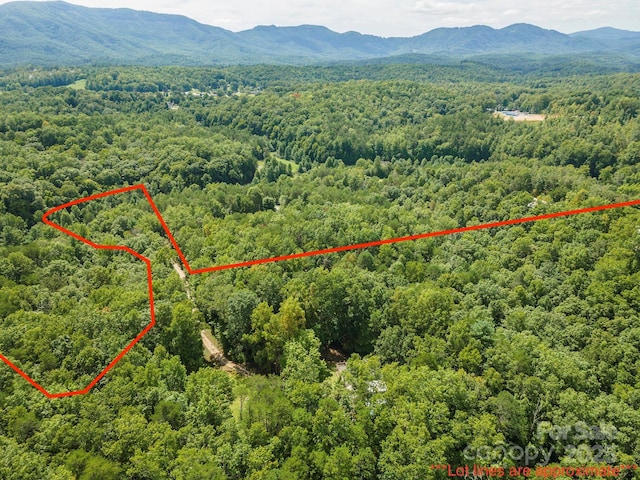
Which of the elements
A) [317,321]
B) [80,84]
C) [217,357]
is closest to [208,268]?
[217,357]

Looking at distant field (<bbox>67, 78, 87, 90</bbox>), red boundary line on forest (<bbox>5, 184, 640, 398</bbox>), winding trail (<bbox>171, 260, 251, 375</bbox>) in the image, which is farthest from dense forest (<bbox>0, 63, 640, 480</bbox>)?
distant field (<bbox>67, 78, 87, 90</bbox>)

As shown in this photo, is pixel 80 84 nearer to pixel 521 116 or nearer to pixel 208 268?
pixel 208 268

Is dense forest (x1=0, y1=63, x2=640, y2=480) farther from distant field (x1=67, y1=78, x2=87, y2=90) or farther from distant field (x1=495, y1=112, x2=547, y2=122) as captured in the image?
distant field (x1=67, y1=78, x2=87, y2=90)

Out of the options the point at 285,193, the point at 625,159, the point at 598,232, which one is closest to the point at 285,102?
the point at 285,193

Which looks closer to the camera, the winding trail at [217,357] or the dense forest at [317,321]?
the dense forest at [317,321]

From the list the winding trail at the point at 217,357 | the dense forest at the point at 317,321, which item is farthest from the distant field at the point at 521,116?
the winding trail at the point at 217,357

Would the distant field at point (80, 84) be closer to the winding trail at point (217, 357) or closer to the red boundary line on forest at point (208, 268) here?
the red boundary line on forest at point (208, 268)

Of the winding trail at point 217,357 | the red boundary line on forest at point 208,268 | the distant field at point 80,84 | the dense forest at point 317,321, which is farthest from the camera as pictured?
the distant field at point 80,84

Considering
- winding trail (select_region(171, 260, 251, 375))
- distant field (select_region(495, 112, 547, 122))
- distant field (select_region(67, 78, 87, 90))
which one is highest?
distant field (select_region(67, 78, 87, 90))
